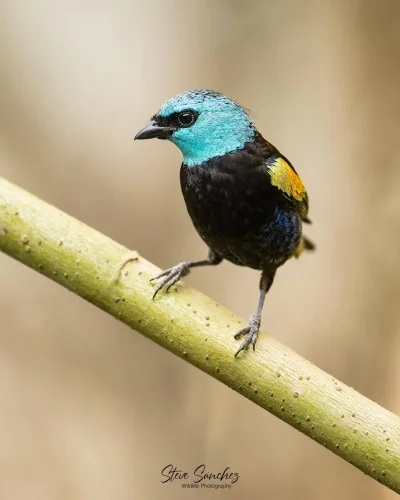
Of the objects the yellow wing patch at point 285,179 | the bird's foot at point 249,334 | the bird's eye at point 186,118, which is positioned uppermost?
the yellow wing patch at point 285,179

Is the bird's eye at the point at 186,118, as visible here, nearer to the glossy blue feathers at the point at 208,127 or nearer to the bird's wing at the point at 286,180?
the glossy blue feathers at the point at 208,127

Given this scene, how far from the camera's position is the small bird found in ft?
8.38

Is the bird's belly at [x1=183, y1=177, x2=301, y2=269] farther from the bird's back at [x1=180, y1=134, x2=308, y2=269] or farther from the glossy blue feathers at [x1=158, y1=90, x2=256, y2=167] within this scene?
the glossy blue feathers at [x1=158, y1=90, x2=256, y2=167]

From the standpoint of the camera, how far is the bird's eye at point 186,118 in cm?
254

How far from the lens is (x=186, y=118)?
2.55 m

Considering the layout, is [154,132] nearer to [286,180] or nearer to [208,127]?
[208,127]

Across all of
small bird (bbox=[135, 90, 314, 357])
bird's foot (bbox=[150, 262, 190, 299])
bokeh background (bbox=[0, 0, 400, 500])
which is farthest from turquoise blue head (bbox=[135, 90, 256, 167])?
bokeh background (bbox=[0, 0, 400, 500])

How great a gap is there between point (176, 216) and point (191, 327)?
2.59 meters

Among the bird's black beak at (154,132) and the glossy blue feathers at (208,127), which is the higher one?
the glossy blue feathers at (208,127)

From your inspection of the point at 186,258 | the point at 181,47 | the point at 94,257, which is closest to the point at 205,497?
the point at 186,258

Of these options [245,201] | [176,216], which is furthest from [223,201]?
[176,216]

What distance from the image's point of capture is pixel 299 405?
91.1 inches

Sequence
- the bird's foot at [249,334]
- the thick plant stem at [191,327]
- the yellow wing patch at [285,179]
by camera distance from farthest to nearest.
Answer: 1. the yellow wing patch at [285,179]
2. the bird's foot at [249,334]
3. the thick plant stem at [191,327]

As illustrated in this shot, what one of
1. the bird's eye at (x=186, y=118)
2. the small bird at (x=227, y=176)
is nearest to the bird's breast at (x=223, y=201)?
the small bird at (x=227, y=176)
